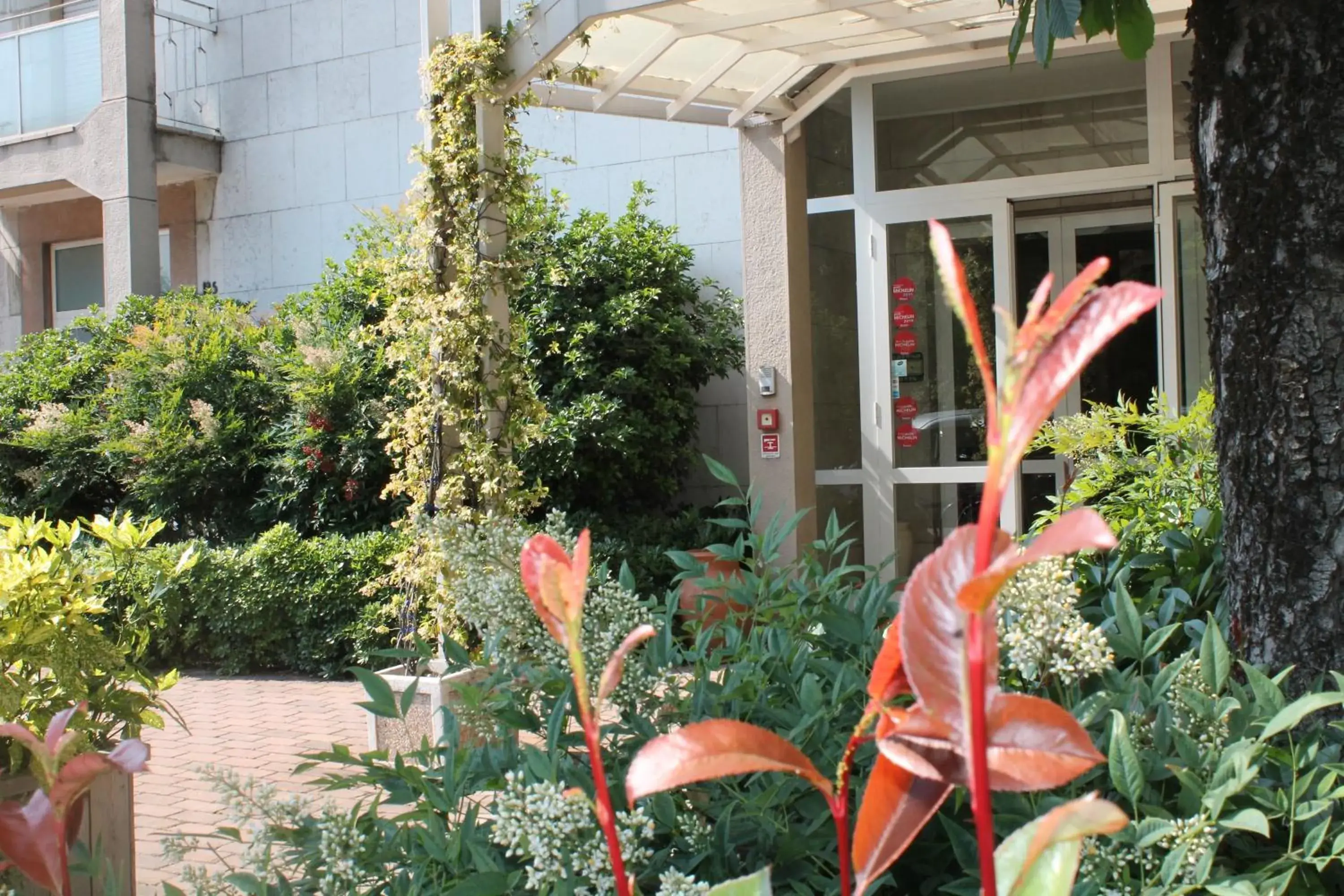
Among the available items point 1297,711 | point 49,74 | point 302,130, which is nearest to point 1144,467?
point 1297,711

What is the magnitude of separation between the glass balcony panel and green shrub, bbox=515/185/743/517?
568 centimetres

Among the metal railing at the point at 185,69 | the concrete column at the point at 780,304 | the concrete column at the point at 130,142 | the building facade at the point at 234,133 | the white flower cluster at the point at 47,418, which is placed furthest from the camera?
the metal railing at the point at 185,69

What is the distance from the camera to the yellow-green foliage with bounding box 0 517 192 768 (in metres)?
2.57

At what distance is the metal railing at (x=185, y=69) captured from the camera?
1182cm

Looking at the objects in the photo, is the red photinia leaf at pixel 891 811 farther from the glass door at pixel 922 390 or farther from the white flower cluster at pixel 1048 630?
the glass door at pixel 922 390

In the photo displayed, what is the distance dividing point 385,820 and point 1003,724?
128 cm

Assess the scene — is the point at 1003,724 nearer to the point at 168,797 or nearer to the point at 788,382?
the point at 168,797

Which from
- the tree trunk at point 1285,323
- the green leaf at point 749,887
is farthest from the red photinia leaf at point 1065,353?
the tree trunk at point 1285,323

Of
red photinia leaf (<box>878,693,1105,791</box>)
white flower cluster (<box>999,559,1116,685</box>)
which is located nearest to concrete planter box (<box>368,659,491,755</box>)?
white flower cluster (<box>999,559,1116,685</box>)

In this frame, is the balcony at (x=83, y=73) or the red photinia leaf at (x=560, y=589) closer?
the red photinia leaf at (x=560, y=589)

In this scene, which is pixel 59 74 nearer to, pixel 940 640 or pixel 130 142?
pixel 130 142

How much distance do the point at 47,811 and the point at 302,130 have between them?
11.3 m

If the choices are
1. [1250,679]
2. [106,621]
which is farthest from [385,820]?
[106,621]

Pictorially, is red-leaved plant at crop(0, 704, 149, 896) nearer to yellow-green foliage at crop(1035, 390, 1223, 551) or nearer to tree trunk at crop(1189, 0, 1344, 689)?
tree trunk at crop(1189, 0, 1344, 689)
